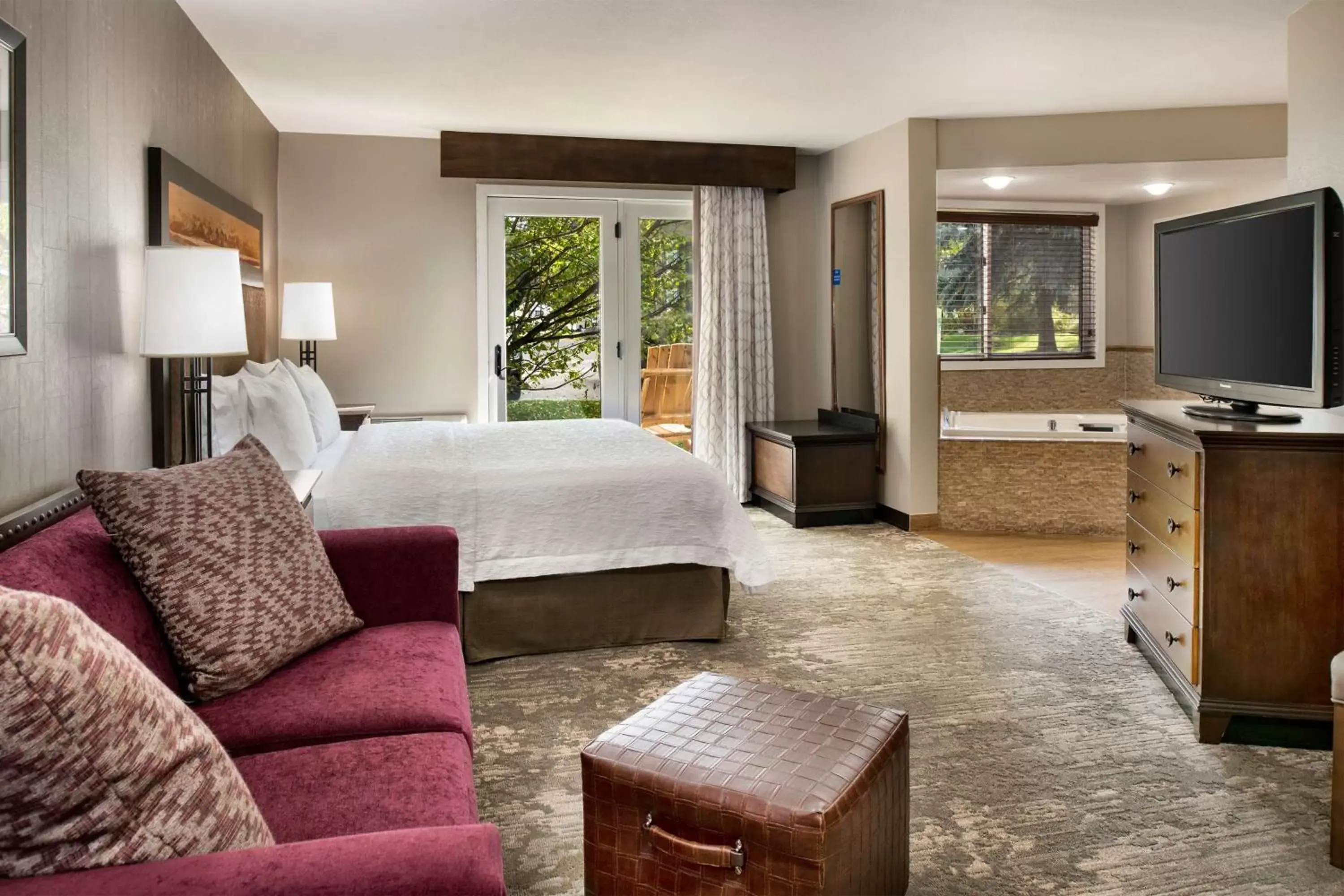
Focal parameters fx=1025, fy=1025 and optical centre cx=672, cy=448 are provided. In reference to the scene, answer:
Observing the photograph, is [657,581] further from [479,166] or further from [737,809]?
[479,166]

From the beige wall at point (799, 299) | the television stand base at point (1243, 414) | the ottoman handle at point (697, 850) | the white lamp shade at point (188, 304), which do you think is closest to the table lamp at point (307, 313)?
the white lamp shade at point (188, 304)

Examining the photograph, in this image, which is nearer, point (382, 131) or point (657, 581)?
point (657, 581)

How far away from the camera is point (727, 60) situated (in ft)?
14.8

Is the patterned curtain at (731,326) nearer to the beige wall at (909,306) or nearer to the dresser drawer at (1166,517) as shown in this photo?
the beige wall at (909,306)

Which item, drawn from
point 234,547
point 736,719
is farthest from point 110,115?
point 736,719

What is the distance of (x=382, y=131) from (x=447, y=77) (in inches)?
60.2

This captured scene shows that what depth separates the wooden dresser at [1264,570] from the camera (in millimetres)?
2838

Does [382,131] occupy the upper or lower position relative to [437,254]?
upper

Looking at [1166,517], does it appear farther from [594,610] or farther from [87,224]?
[87,224]

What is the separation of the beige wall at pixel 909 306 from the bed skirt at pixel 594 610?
8.21ft

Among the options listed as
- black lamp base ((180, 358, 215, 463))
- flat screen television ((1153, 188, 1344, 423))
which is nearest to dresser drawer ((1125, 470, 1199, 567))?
flat screen television ((1153, 188, 1344, 423))

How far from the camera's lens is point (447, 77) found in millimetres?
4844

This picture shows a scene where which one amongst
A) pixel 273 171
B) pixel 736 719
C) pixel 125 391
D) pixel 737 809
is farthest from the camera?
pixel 273 171

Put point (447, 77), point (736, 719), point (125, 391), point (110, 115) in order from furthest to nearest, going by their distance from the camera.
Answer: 1. point (447, 77)
2. point (125, 391)
3. point (110, 115)
4. point (736, 719)
